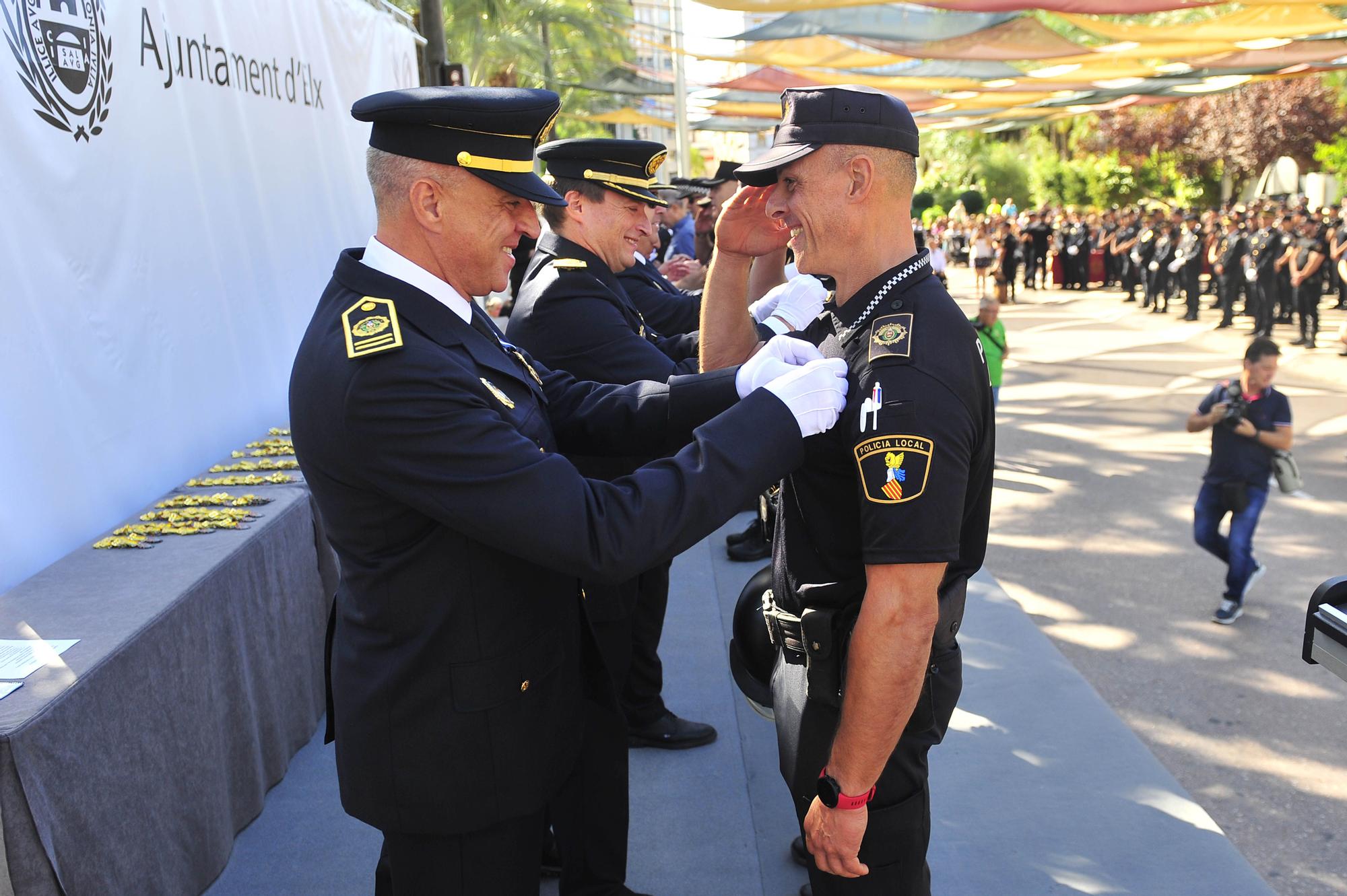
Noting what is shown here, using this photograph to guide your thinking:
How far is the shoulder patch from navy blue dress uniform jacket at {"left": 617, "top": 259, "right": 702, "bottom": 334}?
2.62m

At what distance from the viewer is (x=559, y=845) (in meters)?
2.68

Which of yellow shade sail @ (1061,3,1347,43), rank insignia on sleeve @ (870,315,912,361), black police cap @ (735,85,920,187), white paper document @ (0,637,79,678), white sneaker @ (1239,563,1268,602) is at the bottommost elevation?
white sneaker @ (1239,563,1268,602)

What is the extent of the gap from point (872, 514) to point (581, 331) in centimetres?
168

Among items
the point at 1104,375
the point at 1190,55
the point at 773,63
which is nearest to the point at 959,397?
the point at 1104,375

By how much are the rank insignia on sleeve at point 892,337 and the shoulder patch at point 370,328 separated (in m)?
0.82

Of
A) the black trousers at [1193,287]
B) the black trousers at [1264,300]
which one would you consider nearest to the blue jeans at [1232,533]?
the black trousers at [1264,300]

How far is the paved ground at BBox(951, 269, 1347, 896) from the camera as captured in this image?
3.84 meters

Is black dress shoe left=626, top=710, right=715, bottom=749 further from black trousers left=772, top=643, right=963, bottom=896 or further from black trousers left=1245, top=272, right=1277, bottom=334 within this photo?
black trousers left=1245, top=272, right=1277, bottom=334

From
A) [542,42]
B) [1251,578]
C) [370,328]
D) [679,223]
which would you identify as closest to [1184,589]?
[1251,578]

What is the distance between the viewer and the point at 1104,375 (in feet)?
42.3

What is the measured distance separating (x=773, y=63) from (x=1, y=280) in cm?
1455

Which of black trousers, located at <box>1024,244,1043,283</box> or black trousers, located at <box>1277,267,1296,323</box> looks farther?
black trousers, located at <box>1024,244,1043,283</box>

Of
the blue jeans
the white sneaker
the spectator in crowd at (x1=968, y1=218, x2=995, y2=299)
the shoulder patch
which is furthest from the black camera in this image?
the spectator in crowd at (x1=968, y1=218, x2=995, y2=299)

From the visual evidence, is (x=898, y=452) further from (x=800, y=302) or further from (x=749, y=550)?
(x=749, y=550)
